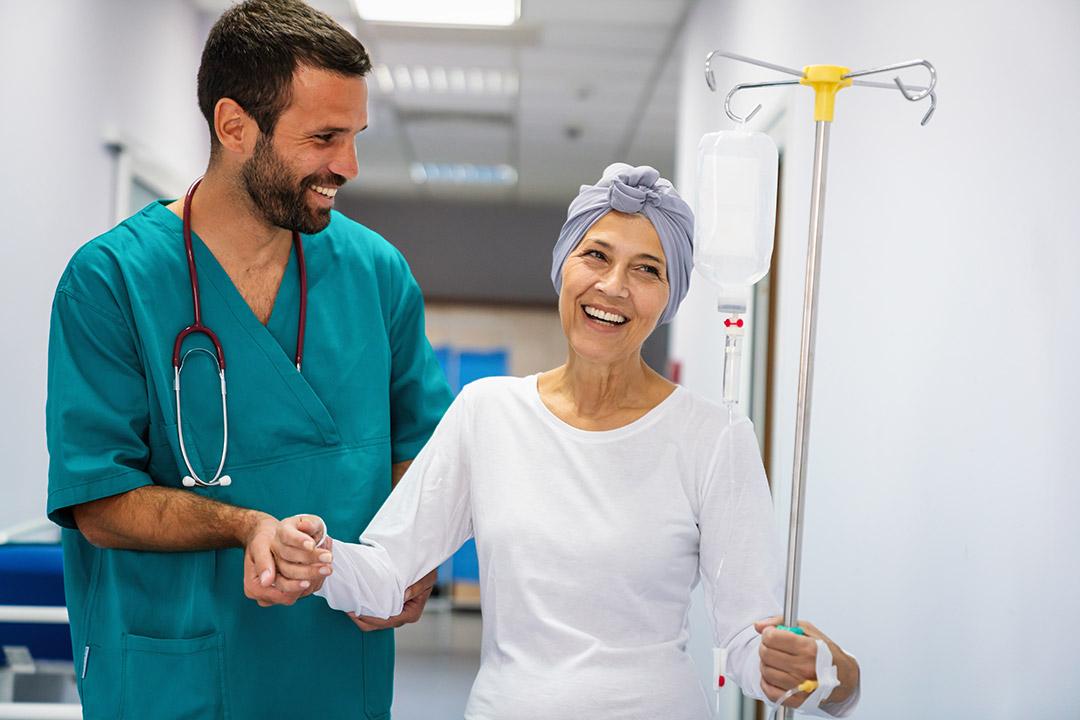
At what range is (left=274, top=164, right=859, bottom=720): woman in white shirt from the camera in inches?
57.4

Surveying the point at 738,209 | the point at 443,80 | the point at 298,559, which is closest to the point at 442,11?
the point at 443,80

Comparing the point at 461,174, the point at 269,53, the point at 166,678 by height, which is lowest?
the point at 166,678

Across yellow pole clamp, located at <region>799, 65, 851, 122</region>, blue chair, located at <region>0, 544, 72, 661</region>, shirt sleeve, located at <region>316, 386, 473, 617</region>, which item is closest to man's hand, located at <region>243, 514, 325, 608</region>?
shirt sleeve, located at <region>316, 386, 473, 617</region>

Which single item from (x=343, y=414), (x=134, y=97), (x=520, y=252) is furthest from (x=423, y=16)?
(x=520, y=252)

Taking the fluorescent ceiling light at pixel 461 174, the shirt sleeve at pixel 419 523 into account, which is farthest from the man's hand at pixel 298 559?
the fluorescent ceiling light at pixel 461 174

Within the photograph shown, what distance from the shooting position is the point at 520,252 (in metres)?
9.00

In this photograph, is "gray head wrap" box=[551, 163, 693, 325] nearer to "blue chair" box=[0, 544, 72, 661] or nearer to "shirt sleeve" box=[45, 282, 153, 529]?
"shirt sleeve" box=[45, 282, 153, 529]

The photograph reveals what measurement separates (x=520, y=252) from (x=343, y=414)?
24.0ft

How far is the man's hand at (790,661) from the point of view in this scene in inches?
51.1

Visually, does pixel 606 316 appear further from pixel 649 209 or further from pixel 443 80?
pixel 443 80

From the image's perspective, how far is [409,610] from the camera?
5.62ft

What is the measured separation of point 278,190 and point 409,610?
0.66 meters

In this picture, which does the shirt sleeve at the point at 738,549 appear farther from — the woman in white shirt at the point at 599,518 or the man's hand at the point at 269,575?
the man's hand at the point at 269,575

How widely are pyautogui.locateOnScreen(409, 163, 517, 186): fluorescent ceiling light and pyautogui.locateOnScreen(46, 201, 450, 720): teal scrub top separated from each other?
5.96 metres
